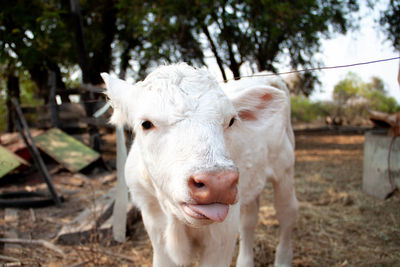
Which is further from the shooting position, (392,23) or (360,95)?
(360,95)

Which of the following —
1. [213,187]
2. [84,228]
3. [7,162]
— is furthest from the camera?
[7,162]

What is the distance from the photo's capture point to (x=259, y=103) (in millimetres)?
2178

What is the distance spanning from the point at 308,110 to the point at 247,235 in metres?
18.2

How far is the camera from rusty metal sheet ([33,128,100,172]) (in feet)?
21.4

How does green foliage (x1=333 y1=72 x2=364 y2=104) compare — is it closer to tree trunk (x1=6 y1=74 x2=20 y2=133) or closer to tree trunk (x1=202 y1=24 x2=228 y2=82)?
tree trunk (x1=202 y1=24 x2=228 y2=82)

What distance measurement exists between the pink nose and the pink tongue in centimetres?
3

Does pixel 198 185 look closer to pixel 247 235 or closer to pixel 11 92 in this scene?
pixel 247 235

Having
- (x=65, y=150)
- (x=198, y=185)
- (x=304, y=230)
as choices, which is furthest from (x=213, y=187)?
(x=65, y=150)

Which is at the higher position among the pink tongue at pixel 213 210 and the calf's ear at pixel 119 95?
the calf's ear at pixel 119 95

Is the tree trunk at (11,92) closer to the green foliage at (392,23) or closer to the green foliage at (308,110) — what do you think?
the green foliage at (392,23)

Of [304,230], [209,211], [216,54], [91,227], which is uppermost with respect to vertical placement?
[216,54]

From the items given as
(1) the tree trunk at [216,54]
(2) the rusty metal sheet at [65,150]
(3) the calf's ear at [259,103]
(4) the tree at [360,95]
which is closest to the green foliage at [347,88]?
(4) the tree at [360,95]

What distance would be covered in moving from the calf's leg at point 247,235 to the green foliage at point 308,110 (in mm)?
16862

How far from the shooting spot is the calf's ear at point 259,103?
6.82 ft
